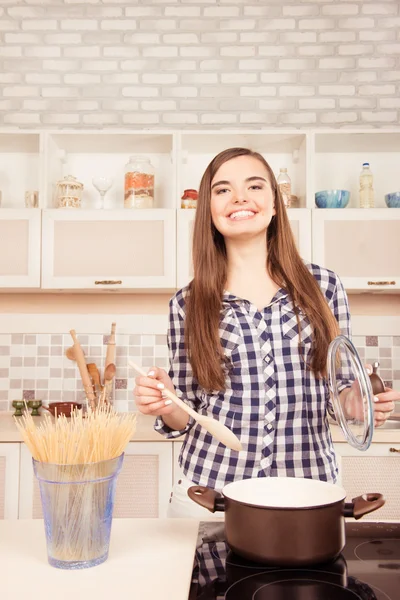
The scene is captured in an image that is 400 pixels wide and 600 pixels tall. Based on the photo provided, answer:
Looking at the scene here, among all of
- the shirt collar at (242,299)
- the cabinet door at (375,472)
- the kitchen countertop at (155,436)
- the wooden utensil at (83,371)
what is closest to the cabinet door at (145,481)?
the kitchen countertop at (155,436)

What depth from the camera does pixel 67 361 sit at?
2.88 meters

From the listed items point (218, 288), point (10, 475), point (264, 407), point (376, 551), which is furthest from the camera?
point (10, 475)

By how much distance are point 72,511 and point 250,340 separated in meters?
0.66

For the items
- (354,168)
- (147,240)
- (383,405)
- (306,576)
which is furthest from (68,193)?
(306,576)

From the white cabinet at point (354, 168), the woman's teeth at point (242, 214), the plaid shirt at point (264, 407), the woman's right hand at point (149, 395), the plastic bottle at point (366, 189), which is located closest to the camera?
the woman's right hand at point (149, 395)

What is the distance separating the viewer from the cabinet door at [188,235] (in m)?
2.64

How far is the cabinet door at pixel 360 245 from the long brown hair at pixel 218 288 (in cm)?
122

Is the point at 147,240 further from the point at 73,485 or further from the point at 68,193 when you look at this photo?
the point at 73,485

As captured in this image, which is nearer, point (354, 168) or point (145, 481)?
point (145, 481)

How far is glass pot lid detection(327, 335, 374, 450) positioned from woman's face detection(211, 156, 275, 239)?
0.52 meters

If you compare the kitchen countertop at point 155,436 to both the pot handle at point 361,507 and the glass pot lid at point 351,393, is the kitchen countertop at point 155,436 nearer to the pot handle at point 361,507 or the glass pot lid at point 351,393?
the glass pot lid at point 351,393

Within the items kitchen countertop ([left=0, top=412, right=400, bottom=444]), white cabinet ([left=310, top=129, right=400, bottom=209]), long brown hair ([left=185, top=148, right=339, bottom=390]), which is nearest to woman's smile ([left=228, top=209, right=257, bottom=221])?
long brown hair ([left=185, top=148, right=339, bottom=390])

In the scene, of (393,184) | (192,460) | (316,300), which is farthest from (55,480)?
(393,184)

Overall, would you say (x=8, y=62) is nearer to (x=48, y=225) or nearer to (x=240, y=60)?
(x=48, y=225)
